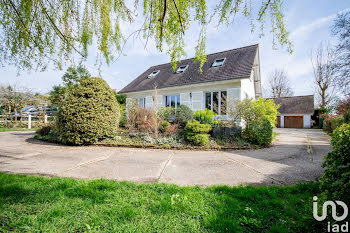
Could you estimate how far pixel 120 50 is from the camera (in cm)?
239

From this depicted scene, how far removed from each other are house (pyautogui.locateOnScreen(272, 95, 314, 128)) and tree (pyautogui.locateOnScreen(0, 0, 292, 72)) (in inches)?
974

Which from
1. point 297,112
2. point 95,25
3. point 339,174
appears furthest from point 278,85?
point 95,25

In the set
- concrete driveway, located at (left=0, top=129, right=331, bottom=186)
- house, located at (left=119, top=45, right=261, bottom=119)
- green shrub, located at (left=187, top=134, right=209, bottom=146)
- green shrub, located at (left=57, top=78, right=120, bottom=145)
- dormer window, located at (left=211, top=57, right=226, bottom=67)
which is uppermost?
dormer window, located at (left=211, top=57, right=226, bottom=67)

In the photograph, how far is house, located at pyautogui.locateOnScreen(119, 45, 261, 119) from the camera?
31.1 ft

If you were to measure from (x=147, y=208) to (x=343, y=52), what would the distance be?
12.6 m

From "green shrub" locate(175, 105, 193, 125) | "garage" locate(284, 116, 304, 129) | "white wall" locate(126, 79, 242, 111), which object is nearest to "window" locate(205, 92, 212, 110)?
"white wall" locate(126, 79, 242, 111)

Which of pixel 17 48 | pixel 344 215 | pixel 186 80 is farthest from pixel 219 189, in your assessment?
pixel 186 80

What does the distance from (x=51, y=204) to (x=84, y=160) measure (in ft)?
7.64

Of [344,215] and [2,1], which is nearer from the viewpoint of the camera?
[344,215]

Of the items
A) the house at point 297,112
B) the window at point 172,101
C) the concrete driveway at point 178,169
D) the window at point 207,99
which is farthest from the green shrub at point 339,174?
the house at point 297,112

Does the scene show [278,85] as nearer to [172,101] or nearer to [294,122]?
[294,122]

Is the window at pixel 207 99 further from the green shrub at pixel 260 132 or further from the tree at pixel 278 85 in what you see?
the tree at pixel 278 85

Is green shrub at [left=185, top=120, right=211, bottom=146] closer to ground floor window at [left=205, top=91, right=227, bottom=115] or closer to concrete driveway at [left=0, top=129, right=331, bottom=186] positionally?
concrete driveway at [left=0, top=129, right=331, bottom=186]

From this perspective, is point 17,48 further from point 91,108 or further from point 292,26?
point 292,26
